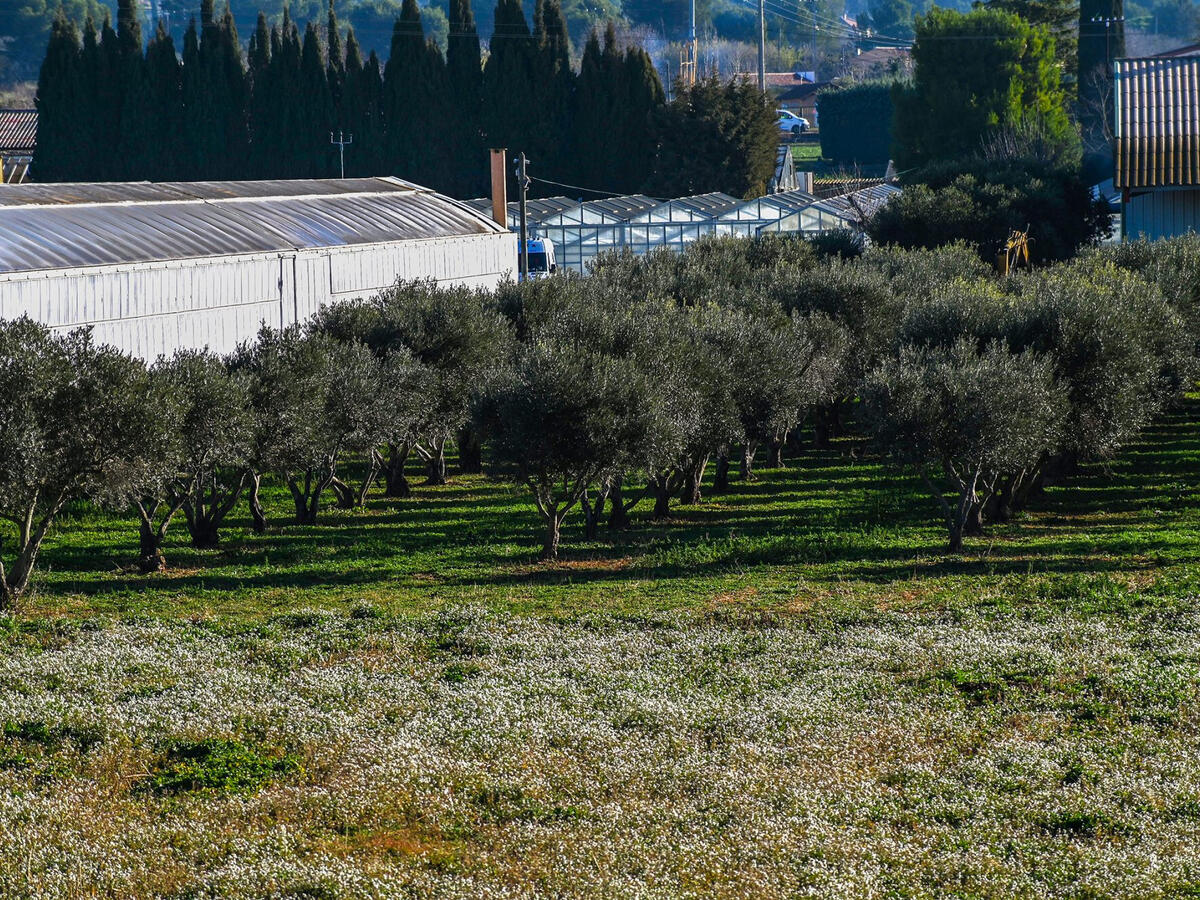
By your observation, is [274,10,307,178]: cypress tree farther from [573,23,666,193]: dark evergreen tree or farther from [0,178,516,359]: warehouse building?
[0,178,516,359]: warehouse building

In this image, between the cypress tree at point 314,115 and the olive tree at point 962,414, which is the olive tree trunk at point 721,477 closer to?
the olive tree at point 962,414

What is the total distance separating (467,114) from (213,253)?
5709 centimetres

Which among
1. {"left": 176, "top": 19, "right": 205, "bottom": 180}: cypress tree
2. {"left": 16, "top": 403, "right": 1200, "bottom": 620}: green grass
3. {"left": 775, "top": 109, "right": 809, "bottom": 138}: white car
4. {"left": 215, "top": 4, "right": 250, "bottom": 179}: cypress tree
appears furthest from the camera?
{"left": 775, "top": 109, "right": 809, "bottom": 138}: white car

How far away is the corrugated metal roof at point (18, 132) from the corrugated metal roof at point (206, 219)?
5773 cm

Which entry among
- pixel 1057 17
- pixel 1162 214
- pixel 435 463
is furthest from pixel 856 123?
pixel 435 463

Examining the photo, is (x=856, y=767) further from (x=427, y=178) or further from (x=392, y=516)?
(x=427, y=178)

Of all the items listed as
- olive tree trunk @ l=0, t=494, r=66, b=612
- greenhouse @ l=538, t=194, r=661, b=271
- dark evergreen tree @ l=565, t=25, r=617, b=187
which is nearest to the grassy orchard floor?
olive tree trunk @ l=0, t=494, r=66, b=612

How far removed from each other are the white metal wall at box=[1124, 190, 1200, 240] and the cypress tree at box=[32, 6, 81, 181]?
224ft

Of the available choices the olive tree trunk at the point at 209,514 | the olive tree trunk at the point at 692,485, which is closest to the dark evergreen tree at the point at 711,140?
the olive tree trunk at the point at 692,485

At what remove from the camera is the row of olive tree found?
21828 millimetres

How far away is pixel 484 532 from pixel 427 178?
68.4 metres

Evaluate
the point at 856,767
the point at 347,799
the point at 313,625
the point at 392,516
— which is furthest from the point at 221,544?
the point at 856,767

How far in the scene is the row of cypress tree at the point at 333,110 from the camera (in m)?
92.3

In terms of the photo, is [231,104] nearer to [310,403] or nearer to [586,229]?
[586,229]
